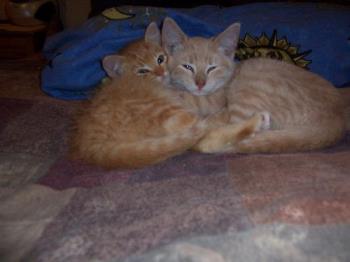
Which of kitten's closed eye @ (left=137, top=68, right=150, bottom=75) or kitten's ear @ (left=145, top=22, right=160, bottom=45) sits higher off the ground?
kitten's ear @ (left=145, top=22, right=160, bottom=45)

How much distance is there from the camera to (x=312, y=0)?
2246 millimetres

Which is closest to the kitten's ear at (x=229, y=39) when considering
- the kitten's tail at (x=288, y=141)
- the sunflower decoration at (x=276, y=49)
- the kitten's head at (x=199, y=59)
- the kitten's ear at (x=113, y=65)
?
the kitten's head at (x=199, y=59)

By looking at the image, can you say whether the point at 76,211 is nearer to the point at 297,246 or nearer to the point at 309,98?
the point at 297,246

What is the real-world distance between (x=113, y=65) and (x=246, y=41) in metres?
0.64

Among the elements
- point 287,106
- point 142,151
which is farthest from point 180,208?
point 287,106

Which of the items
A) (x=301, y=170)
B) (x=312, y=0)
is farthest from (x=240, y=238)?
(x=312, y=0)

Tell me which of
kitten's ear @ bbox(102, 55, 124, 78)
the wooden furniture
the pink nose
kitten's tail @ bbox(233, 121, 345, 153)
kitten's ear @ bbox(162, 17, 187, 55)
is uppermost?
kitten's ear @ bbox(162, 17, 187, 55)

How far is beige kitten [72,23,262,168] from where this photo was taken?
1.12 metres

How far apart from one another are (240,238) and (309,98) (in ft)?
2.76

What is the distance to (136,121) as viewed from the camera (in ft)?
4.24

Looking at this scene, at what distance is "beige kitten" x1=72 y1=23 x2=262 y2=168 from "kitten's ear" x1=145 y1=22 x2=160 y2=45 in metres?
0.01

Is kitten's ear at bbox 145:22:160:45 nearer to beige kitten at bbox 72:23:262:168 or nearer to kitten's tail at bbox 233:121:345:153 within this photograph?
beige kitten at bbox 72:23:262:168

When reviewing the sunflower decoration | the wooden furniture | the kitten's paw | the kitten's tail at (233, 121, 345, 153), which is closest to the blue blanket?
the sunflower decoration

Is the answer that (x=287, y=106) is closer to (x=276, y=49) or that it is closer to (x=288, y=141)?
(x=288, y=141)
